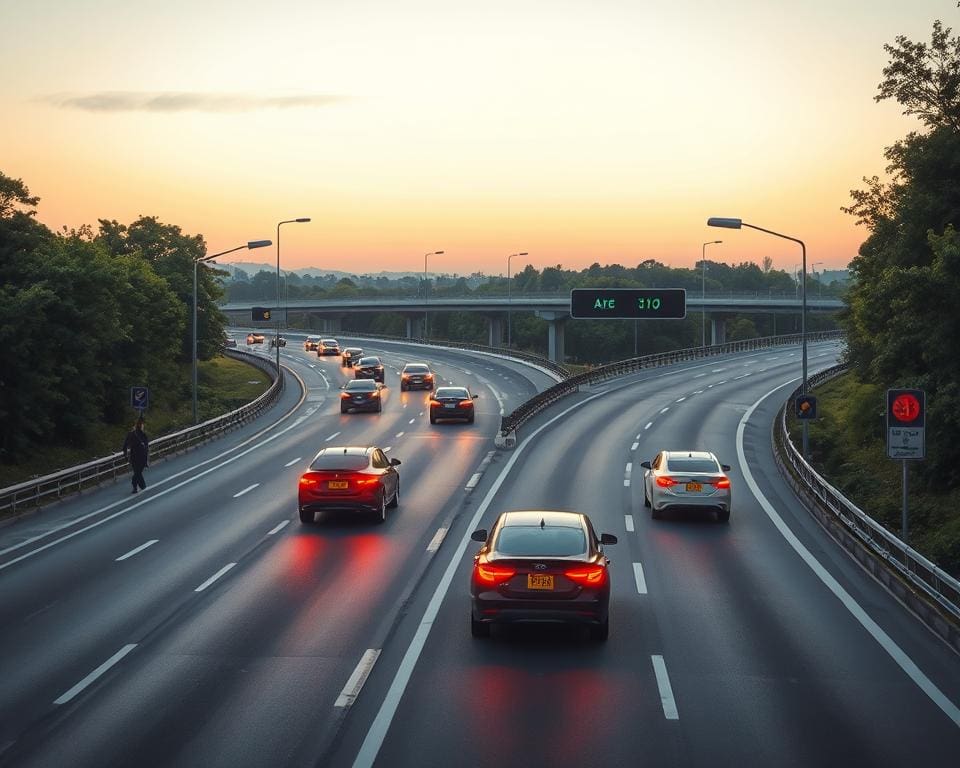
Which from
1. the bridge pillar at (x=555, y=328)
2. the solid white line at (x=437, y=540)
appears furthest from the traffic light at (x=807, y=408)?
the bridge pillar at (x=555, y=328)

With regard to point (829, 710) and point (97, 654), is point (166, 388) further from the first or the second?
point (829, 710)

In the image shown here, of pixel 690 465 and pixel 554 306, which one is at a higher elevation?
pixel 554 306

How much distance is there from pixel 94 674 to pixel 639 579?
9482 millimetres

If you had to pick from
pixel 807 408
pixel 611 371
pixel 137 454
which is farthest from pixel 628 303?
pixel 137 454

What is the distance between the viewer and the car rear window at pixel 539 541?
48.2ft

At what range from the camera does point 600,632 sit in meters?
14.9

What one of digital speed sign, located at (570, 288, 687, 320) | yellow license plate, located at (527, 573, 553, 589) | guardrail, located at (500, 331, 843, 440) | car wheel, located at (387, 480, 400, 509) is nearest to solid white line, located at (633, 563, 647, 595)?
yellow license plate, located at (527, 573, 553, 589)

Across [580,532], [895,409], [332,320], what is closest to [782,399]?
[895,409]

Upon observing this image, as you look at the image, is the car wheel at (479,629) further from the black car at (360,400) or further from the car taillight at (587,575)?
the black car at (360,400)

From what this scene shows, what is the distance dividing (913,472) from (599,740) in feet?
84.6

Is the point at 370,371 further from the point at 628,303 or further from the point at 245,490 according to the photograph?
the point at 245,490

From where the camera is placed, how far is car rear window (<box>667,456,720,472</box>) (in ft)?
87.2

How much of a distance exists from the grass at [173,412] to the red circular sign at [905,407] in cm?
3140

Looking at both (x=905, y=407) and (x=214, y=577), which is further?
(x=214, y=577)
